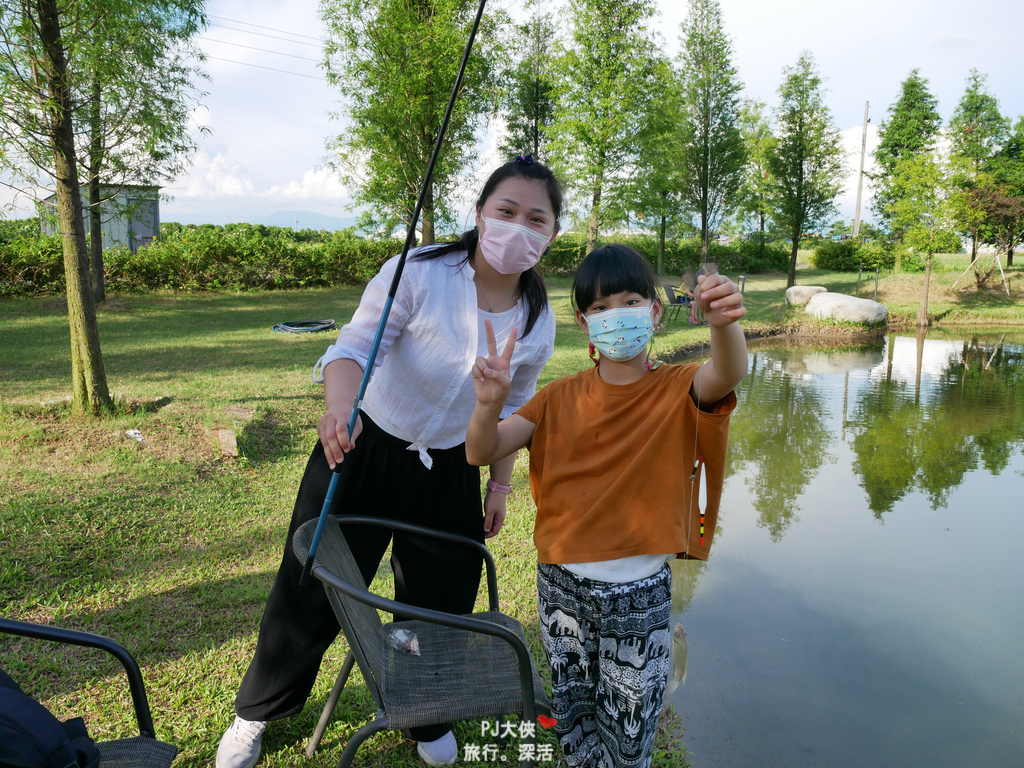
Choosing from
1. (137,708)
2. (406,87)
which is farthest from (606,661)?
(406,87)

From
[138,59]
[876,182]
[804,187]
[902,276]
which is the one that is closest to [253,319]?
[138,59]

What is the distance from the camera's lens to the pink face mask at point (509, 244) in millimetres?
1923

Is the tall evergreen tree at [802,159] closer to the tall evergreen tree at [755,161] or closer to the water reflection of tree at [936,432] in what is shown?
the tall evergreen tree at [755,161]

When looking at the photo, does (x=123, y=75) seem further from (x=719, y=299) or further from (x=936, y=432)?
(x=936, y=432)

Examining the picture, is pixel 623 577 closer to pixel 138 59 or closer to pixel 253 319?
pixel 138 59

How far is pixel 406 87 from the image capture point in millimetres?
12820

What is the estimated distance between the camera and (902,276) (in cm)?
2375

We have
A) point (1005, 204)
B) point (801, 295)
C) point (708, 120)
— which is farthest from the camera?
point (708, 120)

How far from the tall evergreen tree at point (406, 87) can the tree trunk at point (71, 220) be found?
8.31 meters

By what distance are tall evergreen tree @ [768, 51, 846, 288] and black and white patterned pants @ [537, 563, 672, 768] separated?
2464 centimetres

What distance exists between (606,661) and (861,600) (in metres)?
2.76

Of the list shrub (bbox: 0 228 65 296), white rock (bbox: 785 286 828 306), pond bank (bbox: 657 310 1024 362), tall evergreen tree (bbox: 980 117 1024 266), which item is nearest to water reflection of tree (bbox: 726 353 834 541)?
pond bank (bbox: 657 310 1024 362)

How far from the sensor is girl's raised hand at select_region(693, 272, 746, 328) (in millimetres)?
1444

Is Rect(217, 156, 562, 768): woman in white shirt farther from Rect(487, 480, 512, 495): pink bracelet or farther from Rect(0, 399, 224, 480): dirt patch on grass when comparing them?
Rect(0, 399, 224, 480): dirt patch on grass
